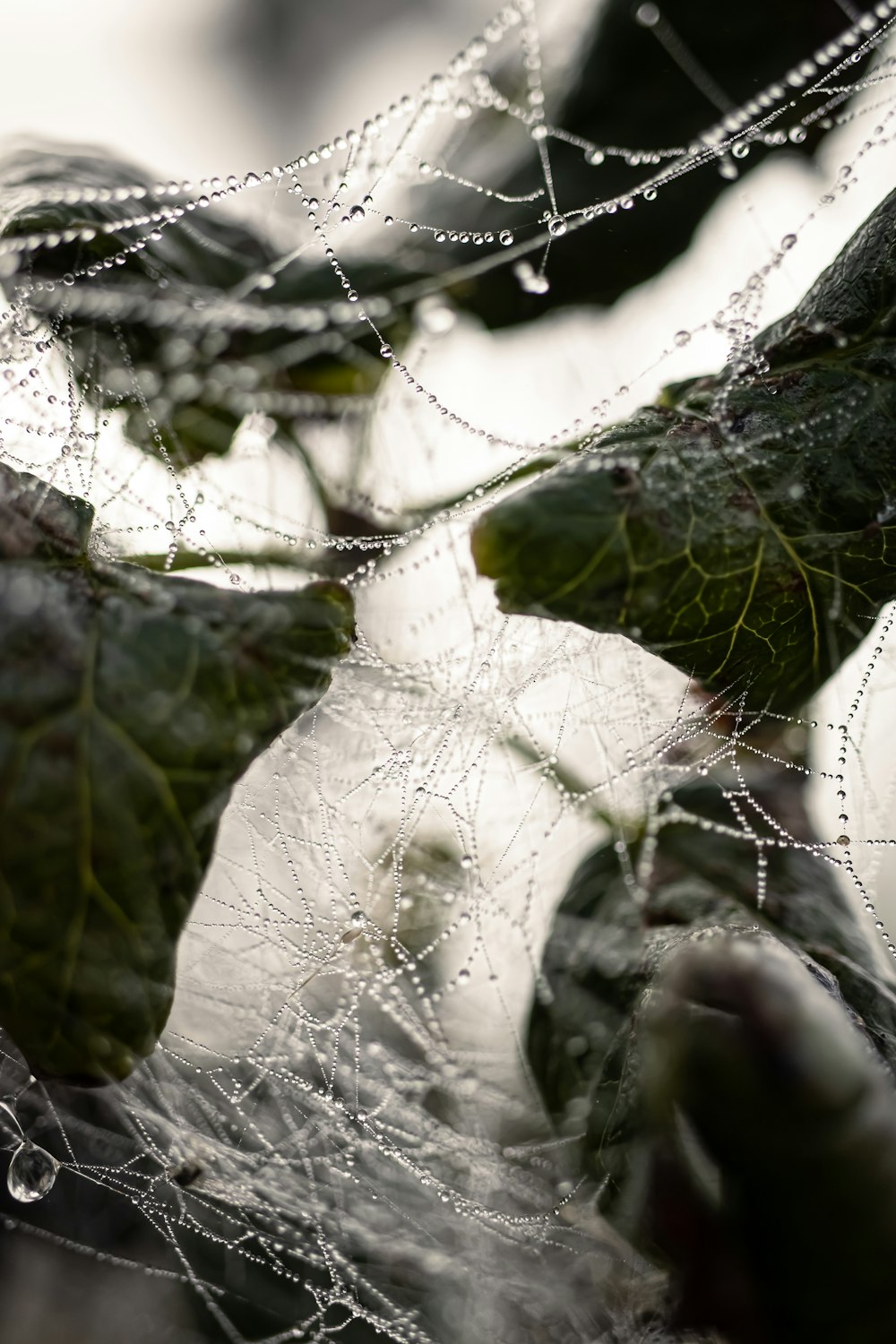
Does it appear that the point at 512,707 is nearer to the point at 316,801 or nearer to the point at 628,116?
the point at 316,801

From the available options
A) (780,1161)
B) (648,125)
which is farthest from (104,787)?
(648,125)

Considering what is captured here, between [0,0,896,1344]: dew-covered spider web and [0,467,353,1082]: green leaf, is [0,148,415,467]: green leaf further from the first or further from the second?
[0,467,353,1082]: green leaf

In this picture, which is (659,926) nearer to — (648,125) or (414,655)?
(414,655)

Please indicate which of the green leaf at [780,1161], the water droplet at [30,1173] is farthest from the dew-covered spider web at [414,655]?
the green leaf at [780,1161]

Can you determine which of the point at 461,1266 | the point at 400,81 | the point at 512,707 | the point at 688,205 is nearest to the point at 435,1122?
the point at 461,1266

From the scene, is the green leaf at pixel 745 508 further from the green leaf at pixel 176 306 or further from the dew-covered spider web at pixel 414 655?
the green leaf at pixel 176 306

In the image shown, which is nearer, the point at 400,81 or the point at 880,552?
the point at 880,552
